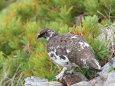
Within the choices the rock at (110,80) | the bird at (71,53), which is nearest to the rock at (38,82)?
the bird at (71,53)

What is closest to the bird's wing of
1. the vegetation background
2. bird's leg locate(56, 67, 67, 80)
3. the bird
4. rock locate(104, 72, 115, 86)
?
the bird

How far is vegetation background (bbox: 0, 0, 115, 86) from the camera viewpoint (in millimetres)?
4484

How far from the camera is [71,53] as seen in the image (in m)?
3.79

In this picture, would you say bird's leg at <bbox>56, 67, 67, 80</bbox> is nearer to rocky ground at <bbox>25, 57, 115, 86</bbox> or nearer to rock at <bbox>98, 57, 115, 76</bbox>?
rocky ground at <bbox>25, 57, 115, 86</bbox>

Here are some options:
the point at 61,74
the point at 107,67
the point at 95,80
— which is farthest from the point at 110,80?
the point at 61,74

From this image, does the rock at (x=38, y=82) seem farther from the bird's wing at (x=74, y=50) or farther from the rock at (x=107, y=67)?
the rock at (x=107, y=67)

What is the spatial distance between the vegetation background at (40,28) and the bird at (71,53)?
0.37m

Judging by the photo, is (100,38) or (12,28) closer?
(100,38)

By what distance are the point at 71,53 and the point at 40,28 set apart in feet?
7.93

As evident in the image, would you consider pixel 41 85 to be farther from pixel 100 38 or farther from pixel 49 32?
pixel 100 38

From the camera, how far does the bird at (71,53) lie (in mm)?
3677

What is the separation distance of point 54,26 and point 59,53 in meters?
1.71

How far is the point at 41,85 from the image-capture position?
391cm

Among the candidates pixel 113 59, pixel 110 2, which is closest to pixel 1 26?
pixel 110 2
